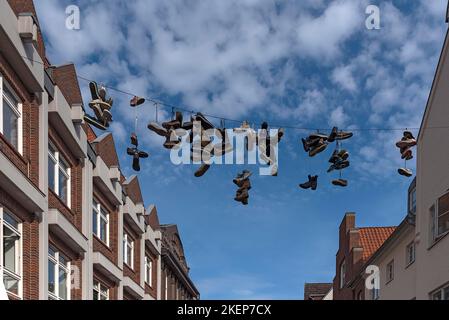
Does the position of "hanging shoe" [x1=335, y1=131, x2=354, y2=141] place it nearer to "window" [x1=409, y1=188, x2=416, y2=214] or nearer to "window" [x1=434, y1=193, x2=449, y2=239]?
"window" [x1=434, y1=193, x2=449, y2=239]

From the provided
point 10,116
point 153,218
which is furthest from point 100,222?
point 153,218

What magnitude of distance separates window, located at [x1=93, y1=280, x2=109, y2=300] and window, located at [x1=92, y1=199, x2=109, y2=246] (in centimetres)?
162

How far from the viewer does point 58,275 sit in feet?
53.7

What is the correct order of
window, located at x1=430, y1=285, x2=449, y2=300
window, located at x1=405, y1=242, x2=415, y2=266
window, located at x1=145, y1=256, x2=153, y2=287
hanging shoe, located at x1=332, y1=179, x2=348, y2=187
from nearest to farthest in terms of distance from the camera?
hanging shoe, located at x1=332, y1=179, x2=348, y2=187 → window, located at x1=430, y1=285, x2=449, y2=300 → window, located at x1=405, y1=242, x2=415, y2=266 → window, located at x1=145, y1=256, x2=153, y2=287

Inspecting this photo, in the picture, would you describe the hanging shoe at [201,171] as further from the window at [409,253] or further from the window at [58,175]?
the window at [409,253]

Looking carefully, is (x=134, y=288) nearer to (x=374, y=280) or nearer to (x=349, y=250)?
(x=374, y=280)

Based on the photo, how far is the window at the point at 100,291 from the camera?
66.2 feet

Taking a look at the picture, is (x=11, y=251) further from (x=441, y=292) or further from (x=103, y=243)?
(x=441, y=292)

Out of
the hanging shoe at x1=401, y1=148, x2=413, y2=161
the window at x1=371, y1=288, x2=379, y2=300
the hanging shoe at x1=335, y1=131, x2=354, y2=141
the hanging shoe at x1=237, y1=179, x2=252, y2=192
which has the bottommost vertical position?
the window at x1=371, y1=288, x2=379, y2=300

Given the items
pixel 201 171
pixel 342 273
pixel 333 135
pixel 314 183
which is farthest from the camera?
pixel 342 273

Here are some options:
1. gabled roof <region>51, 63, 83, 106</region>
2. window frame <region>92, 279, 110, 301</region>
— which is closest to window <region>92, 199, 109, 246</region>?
window frame <region>92, 279, 110, 301</region>

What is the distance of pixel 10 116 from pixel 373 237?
2815cm

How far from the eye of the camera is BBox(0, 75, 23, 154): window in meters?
12.6
